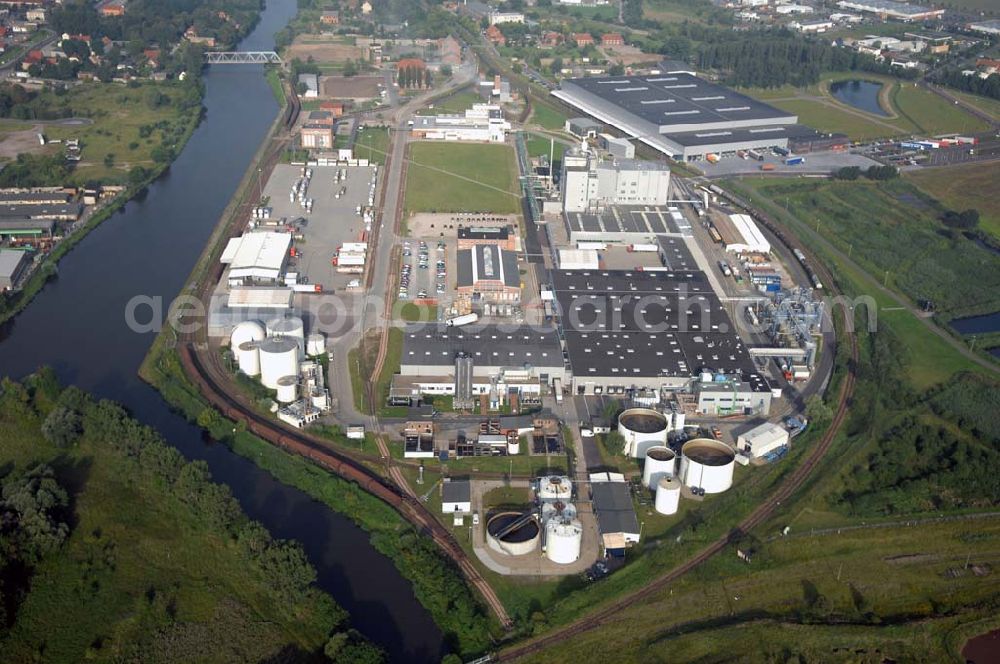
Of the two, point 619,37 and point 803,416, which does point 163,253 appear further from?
point 619,37

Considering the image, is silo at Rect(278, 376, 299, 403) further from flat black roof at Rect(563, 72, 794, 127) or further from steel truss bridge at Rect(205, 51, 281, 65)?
steel truss bridge at Rect(205, 51, 281, 65)

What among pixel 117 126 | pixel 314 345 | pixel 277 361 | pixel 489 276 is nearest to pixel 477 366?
pixel 314 345

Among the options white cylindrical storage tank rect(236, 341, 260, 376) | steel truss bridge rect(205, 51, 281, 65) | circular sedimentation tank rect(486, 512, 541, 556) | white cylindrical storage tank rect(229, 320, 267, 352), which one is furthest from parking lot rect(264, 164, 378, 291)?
steel truss bridge rect(205, 51, 281, 65)

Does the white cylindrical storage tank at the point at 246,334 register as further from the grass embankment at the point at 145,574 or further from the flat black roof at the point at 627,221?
the flat black roof at the point at 627,221

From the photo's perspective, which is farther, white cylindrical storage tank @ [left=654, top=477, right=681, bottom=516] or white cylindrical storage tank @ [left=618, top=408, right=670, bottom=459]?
white cylindrical storage tank @ [left=618, top=408, right=670, bottom=459]

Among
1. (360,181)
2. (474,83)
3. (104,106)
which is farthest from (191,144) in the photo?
(474,83)

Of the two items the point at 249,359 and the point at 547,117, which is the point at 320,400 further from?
the point at 547,117
